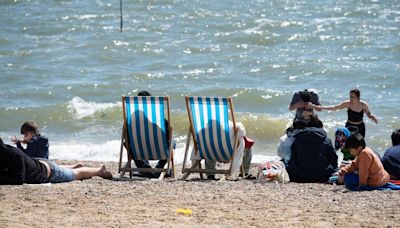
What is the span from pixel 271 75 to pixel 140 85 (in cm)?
284

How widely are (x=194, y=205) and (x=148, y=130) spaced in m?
2.36

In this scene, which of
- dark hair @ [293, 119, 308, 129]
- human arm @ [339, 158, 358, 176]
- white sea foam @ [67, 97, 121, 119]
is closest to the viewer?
human arm @ [339, 158, 358, 176]

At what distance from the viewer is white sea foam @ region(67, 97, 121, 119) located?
1724 cm

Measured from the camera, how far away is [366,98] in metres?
17.7

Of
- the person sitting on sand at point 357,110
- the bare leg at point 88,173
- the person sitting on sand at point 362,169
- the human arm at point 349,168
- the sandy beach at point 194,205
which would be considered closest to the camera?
the sandy beach at point 194,205

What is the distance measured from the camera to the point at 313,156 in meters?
9.30

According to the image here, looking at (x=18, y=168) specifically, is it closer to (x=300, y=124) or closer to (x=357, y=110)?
(x=300, y=124)

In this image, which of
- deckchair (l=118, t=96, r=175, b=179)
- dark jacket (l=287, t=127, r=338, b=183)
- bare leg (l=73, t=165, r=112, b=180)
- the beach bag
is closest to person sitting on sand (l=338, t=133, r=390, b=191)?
dark jacket (l=287, t=127, r=338, b=183)

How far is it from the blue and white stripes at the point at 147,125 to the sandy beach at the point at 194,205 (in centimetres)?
101

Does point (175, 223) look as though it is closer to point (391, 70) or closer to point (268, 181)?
point (268, 181)

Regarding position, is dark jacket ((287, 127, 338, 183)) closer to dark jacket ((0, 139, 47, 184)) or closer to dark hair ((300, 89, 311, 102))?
dark hair ((300, 89, 311, 102))

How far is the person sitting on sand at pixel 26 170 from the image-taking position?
27.6 feet

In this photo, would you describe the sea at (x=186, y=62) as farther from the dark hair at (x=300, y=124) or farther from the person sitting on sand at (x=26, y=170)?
the person sitting on sand at (x=26, y=170)

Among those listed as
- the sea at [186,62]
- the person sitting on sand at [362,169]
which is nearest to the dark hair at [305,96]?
the person sitting on sand at [362,169]
